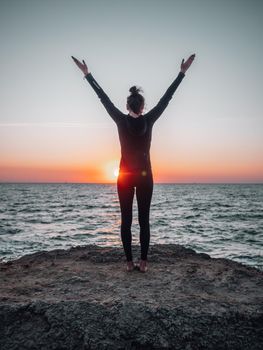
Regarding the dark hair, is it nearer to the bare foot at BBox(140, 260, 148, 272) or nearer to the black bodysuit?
the black bodysuit

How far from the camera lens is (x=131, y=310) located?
2.80 m

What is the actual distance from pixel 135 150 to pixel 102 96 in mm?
807

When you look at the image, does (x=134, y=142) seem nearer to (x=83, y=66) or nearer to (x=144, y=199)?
(x=144, y=199)

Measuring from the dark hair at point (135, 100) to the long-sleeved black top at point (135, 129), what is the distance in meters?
0.11

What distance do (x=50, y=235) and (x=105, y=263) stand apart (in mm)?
10774

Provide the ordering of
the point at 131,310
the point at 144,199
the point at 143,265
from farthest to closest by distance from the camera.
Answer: the point at 143,265 < the point at 144,199 < the point at 131,310

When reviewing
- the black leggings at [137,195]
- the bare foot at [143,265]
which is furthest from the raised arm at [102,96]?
the bare foot at [143,265]

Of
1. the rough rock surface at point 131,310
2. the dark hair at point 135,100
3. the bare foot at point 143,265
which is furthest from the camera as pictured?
the bare foot at point 143,265

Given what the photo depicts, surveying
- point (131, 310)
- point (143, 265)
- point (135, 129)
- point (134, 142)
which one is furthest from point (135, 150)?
point (131, 310)

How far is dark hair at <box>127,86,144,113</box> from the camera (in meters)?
3.78

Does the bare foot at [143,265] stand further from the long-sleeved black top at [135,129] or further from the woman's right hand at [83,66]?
the woman's right hand at [83,66]

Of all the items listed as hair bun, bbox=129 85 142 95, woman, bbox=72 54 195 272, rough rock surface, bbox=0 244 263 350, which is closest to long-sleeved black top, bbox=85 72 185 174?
woman, bbox=72 54 195 272

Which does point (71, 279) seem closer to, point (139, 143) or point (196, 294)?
point (196, 294)

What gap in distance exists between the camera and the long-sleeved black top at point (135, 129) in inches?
149
